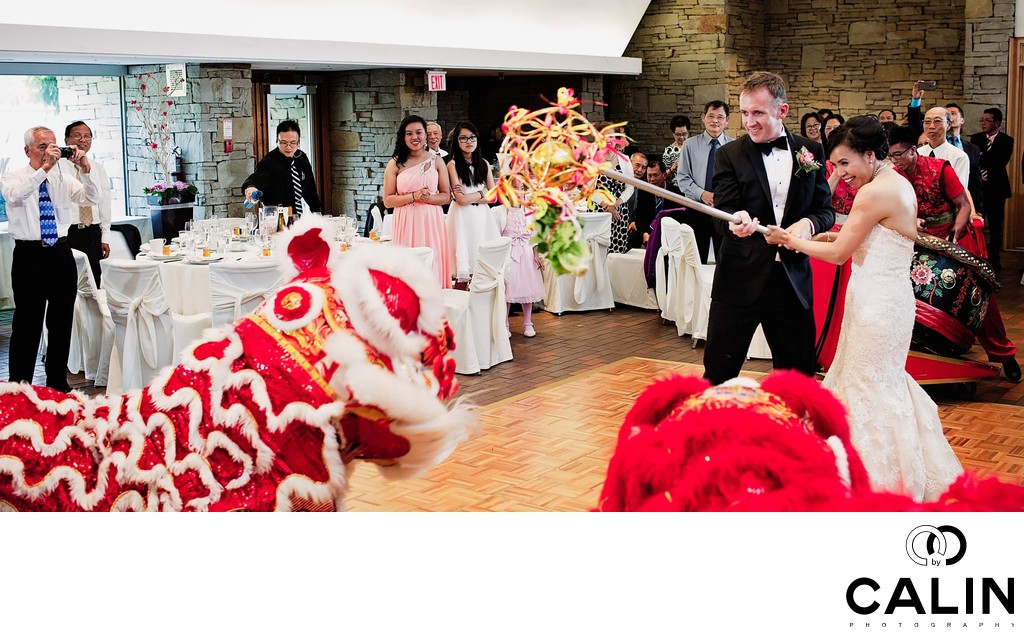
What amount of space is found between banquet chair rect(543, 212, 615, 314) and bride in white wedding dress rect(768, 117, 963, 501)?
167 inches

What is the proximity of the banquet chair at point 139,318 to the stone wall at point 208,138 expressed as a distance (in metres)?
3.48

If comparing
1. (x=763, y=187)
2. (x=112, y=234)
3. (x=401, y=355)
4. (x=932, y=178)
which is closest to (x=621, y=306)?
(x=932, y=178)

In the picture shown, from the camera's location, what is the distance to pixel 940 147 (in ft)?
26.0

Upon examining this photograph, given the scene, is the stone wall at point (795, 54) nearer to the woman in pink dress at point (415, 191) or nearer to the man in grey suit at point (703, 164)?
the man in grey suit at point (703, 164)

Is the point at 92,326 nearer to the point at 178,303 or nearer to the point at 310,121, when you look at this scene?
the point at 178,303

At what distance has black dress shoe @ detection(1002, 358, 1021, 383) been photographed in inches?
239

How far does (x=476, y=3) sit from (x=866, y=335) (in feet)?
26.5

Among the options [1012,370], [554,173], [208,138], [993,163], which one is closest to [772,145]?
[554,173]

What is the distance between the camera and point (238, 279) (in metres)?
5.34

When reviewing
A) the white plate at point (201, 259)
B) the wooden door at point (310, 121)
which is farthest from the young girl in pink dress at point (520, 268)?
the wooden door at point (310, 121)

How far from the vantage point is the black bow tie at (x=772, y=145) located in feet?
12.8

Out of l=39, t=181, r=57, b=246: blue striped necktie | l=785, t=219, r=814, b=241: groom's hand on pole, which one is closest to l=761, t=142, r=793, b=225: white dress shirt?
l=785, t=219, r=814, b=241: groom's hand on pole
